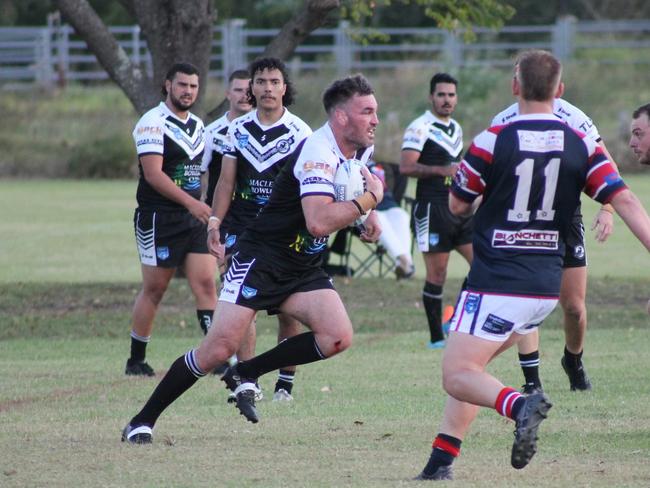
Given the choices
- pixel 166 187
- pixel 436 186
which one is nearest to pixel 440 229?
pixel 436 186

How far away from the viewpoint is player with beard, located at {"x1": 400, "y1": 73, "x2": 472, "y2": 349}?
11922mm

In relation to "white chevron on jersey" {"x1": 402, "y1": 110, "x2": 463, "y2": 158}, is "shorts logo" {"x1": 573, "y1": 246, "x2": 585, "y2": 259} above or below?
below

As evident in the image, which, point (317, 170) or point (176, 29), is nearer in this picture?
point (317, 170)

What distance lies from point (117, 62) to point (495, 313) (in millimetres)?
10452

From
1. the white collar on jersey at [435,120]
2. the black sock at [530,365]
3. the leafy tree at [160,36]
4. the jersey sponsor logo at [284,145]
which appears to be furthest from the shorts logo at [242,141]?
the leafy tree at [160,36]

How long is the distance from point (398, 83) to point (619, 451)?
3333 centimetres

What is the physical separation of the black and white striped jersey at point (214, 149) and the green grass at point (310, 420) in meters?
1.60

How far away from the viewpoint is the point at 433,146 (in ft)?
39.9

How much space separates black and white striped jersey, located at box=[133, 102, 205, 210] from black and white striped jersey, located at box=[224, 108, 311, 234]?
996 millimetres

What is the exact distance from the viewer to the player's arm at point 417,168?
12.0m

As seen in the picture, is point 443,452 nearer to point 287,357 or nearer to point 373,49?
point 287,357

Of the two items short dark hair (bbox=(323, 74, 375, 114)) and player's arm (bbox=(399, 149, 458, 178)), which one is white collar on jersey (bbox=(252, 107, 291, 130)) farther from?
player's arm (bbox=(399, 149, 458, 178))

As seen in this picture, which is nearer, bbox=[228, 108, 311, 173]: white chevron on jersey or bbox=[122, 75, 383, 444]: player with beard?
bbox=[122, 75, 383, 444]: player with beard

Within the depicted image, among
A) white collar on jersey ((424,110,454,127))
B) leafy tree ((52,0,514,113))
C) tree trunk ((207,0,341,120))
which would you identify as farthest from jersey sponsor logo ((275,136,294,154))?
leafy tree ((52,0,514,113))
